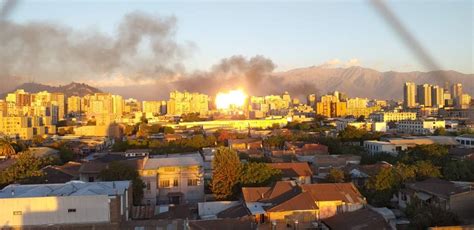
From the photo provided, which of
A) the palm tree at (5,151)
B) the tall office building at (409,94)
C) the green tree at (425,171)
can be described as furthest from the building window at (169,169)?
the tall office building at (409,94)

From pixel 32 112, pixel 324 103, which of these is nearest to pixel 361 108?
pixel 324 103

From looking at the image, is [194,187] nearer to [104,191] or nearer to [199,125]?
[104,191]

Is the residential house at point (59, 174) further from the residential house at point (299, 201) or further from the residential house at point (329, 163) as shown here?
the residential house at point (329, 163)

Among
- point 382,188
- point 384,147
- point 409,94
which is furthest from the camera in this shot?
point 409,94

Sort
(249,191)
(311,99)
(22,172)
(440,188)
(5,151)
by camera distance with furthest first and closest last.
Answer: (311,99), (5,151), (22,172), (249,191), (440,188)

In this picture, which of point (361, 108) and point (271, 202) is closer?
point (271, 202)

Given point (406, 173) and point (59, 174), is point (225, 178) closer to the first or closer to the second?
point (406, 173)

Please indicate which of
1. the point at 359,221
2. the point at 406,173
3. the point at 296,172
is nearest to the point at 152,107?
the point at 296,172
